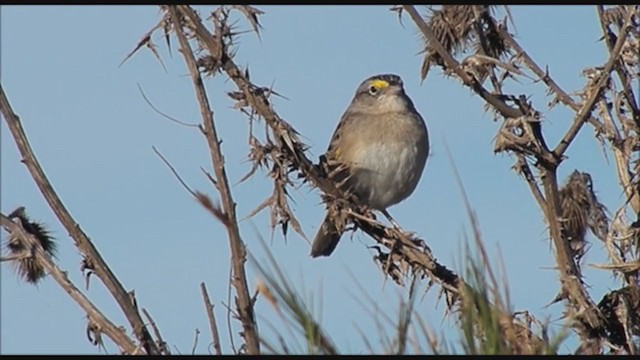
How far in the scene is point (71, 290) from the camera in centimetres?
271

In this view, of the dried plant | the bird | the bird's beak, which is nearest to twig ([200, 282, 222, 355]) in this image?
the dried plant

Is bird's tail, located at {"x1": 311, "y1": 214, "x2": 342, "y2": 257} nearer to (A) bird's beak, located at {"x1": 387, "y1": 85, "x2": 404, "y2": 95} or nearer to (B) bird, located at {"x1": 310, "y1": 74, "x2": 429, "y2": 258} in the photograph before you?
(B) bird, located at {"x1": 310, "y1": 74, "x2": 429, "y2": 258}

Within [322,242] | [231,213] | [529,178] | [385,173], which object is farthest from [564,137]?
[322,242]

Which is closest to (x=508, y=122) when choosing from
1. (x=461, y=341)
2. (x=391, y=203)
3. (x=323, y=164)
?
(x=323, y=164)

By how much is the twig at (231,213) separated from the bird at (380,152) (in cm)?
362

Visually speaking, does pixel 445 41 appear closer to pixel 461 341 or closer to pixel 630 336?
pixel 630 336

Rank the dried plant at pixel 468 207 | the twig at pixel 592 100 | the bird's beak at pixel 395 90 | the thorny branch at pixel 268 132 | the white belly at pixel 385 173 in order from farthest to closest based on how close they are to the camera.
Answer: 1. the bird's beak at pixel 395 90
2. the white belly at pixel 385 173
3. the twig at pixel 592 100
4. the thorny branch at pixel 268 132
5. the dried plant at pixel 468 207

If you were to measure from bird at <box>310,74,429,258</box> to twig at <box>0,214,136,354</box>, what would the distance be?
11.7 feet

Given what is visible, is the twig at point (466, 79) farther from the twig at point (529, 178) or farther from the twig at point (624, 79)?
the twig at point (624, 79)

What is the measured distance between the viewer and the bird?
6.60 m

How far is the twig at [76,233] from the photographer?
8.48 feet

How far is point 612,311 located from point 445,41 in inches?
62.8

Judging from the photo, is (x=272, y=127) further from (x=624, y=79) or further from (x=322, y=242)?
(x=322, y=242)

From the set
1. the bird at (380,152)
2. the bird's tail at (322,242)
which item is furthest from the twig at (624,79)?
the bird's tail at (322,242)
